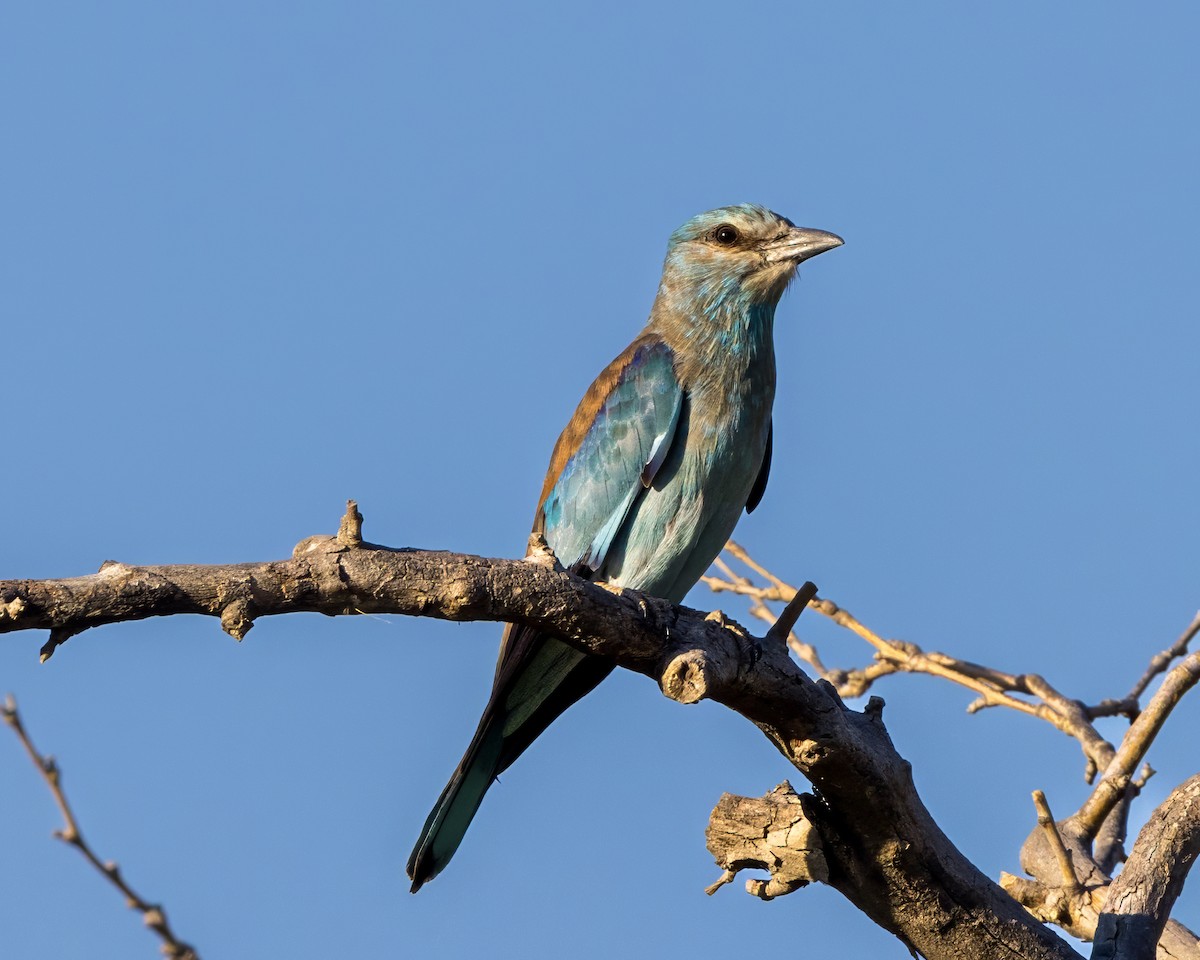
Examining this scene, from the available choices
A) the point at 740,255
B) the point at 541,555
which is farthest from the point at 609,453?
the point at 541,555

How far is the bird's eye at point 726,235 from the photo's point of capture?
24.6 ft

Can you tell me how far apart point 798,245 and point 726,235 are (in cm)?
44

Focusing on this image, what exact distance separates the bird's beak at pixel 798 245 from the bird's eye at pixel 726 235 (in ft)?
0.64

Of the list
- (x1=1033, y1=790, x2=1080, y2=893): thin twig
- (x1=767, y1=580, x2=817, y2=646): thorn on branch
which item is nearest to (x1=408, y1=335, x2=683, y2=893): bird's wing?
(x1=767, y1=580, x2=817, y2=646): thorn on branch

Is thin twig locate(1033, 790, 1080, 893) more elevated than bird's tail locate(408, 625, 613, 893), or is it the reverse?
bird's tail locate(408, 625, 613, 893)

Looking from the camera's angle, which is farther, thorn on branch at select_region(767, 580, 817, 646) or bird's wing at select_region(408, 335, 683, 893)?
bird's wing at select_region(408, 335, 683, 893)

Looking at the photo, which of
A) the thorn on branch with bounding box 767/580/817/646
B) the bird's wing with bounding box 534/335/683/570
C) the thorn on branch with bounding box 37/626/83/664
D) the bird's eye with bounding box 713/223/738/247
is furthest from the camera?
the bird's eye with bounding box 713/223/738/247

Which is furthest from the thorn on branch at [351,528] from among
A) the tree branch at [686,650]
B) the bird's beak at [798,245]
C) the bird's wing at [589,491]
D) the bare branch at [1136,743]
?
the bird's beak at [798,245]

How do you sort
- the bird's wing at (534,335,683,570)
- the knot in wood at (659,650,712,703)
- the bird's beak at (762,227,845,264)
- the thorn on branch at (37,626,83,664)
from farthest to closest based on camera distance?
1. the bird's beak at (762,227,845,264)
2. the bird's wing at (534,335,683,570)
3. the knot in wood at (659,650,712,703)
4. the thorn on branch at (37,626,83,664)

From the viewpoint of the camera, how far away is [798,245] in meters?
7.27

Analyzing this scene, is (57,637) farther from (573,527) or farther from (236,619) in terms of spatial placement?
(573,527)

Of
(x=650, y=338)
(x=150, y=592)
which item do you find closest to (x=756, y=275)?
(x=650, y=338)

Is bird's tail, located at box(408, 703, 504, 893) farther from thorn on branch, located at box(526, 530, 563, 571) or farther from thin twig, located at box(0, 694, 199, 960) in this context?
thin twig, located at box(0, 694, 199, 960)

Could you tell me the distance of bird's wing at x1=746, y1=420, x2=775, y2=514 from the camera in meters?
7.18
